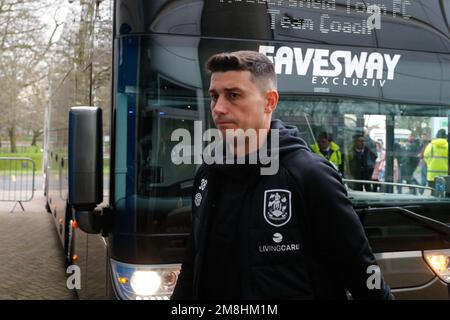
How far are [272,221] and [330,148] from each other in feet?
5.10

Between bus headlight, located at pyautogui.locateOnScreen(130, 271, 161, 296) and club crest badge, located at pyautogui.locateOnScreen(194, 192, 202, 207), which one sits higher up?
club crest badge, located at pyautogui.locateOnScreen(194, 192, 202, 207)

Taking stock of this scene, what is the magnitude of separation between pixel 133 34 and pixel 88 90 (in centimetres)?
126

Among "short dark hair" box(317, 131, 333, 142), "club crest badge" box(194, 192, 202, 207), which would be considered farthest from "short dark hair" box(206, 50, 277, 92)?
"short dark hair" box(317, 131, 333, 142)

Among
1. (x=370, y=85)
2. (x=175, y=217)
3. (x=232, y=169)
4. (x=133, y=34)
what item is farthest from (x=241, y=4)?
(x=232, y=169)

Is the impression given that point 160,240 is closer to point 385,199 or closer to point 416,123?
point 385,199

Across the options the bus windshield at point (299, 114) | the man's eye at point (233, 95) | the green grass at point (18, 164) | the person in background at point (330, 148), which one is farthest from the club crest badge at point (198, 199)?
the green grass at point (18, 164)

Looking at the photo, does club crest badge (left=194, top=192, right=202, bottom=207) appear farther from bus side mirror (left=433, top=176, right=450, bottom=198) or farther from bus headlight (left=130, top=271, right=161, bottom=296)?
bus side mirror (left=433, top=176, right=450, bottom=198)

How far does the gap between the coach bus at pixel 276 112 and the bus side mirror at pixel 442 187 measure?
0.5 inches

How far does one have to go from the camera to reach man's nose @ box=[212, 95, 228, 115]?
6.19 ft

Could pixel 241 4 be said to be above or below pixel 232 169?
above

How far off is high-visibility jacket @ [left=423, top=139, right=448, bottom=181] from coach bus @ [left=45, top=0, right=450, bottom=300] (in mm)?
56

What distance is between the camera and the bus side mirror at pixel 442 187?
11.0 feet

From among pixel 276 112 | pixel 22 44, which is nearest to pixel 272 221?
pixel 276 112

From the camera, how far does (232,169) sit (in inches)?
74.0
